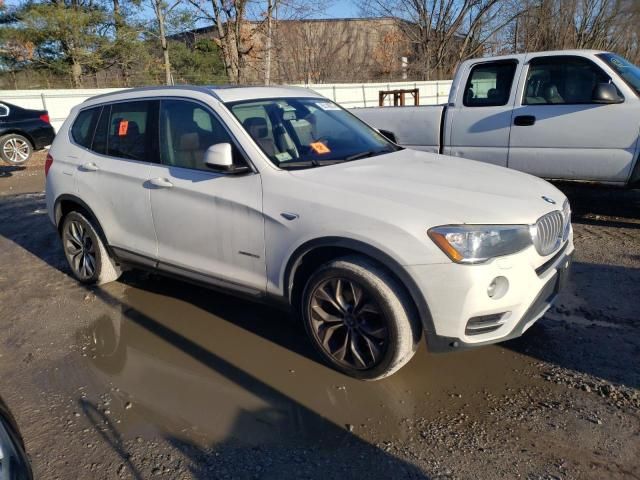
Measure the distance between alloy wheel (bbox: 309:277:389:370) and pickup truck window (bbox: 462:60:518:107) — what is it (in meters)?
4.39

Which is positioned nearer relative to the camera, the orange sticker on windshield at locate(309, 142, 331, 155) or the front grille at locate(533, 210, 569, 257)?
the front grille at locate(533, 210, 569, 257)

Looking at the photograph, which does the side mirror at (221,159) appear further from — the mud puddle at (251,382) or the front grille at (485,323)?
the front grille at (485,323)

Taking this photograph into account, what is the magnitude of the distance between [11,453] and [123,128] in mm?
3020

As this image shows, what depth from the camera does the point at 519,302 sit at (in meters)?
2.85

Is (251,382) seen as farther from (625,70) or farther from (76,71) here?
(76,71)

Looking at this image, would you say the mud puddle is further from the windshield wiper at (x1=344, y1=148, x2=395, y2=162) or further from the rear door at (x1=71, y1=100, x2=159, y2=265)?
the windshield wiper at (x1=344, y1=148, x2=395, y2=162)

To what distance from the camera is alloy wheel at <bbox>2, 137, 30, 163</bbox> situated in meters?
12.4

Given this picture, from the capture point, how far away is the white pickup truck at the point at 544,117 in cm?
567

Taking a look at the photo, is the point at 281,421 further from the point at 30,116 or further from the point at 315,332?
the point at 30,116

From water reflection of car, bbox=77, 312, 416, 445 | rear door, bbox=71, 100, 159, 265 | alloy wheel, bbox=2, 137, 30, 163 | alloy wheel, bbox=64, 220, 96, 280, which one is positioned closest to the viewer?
water reflection of car, bbox=77, 312, 416, 445

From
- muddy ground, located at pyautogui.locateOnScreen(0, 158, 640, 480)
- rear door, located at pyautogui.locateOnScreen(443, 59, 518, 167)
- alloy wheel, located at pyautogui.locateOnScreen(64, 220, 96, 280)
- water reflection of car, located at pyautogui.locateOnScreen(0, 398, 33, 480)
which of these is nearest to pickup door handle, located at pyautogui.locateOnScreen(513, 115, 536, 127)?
rear door, located at pyautogui.locateOnScreen(443, 59, 518, 167)

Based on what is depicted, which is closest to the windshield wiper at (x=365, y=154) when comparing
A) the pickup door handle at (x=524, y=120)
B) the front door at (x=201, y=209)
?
the front door at (x=201, y=209)

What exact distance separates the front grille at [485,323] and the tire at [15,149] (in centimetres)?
1286

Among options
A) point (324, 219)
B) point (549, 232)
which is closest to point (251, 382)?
point (324, 219)
